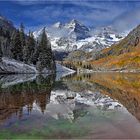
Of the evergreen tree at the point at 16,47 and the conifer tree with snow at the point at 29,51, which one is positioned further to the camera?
the conifer tree with snow at the point at 29,51

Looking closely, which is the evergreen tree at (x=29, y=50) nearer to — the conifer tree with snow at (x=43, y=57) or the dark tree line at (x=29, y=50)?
the dark tree line at (x=29, y=50)

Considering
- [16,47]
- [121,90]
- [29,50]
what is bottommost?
[121,90]

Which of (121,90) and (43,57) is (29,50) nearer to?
(43,57)

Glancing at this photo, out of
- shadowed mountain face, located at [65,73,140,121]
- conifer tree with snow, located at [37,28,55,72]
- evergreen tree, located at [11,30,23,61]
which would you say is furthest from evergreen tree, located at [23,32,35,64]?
shadowed mountain face, located at [65,73,140,121]

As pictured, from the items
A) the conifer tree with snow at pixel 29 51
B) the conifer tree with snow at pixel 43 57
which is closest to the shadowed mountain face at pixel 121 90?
the conifer tree with snow at pixel 43 57

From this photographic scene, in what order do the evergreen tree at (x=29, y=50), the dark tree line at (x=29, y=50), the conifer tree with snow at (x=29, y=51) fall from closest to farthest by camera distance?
1. the dark tree line at (x=29, y=50)
2. the conifer tree with snow at (x=29, y=51)
3. the evergreen tree at (x=29, y=50)

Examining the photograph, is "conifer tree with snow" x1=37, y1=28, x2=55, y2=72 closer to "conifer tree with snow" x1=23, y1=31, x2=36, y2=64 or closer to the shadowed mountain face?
"conifer tree with snow" x1=23, y1=31, x2=36, y2=64

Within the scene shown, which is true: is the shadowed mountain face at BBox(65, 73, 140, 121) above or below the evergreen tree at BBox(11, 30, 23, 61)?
below

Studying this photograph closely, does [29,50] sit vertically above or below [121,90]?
above

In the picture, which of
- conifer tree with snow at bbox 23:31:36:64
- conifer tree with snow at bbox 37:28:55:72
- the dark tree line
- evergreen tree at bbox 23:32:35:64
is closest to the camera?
the dark tree line

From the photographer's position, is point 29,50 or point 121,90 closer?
point 121,90

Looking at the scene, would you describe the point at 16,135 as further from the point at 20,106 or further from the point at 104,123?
the point at 20,106

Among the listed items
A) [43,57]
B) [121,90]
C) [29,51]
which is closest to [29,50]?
[29,51]

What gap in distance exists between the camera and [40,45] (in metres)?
143
